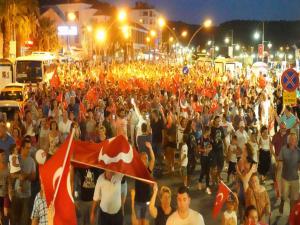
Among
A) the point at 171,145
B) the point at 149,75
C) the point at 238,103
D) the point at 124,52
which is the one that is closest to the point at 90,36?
the point at 124,52

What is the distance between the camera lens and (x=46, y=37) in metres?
62.6

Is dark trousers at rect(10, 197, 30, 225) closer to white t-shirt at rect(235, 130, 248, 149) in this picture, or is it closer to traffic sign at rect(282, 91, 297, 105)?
white t-shirt at rect(235, 130, 248, 149)

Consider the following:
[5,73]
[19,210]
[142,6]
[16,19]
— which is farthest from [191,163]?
[142,6]

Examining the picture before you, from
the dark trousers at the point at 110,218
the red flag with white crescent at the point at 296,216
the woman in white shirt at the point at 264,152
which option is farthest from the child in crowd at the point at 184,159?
the red flag with white crescent at the point at 296,216

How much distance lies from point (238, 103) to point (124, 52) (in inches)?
2554

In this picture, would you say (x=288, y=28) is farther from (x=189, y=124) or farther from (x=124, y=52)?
(x=189, y=124)

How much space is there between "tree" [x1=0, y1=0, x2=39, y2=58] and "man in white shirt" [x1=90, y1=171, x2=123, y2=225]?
4279 cm

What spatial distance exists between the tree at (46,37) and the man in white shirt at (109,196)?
5486 centimetres

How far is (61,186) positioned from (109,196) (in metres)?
1.69

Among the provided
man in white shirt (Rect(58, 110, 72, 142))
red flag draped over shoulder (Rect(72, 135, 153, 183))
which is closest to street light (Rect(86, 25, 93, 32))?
man in white shirt (Rect(58, 110, 72, 142))

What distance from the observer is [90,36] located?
85312mm

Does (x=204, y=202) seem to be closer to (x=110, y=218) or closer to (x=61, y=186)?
(x=110, y=218)

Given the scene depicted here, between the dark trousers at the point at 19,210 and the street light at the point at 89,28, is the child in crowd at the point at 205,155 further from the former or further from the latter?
the street light at the point at 89,28

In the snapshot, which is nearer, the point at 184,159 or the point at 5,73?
the point at 184,159
